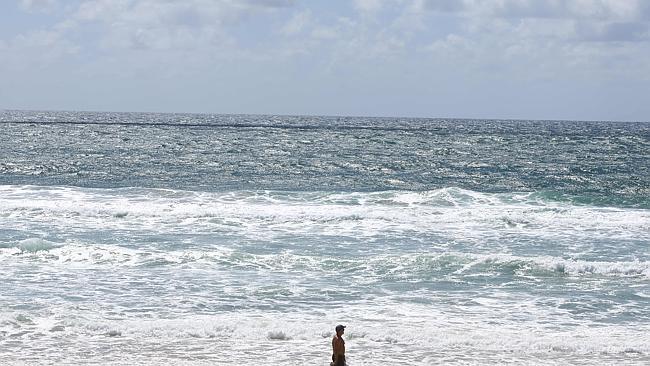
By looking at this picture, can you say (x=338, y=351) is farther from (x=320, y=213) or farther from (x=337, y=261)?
(x=320, y=213)

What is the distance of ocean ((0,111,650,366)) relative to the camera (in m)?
17.2

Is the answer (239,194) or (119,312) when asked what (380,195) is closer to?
(239,194)

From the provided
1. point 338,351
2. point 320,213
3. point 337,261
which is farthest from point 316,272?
point 320,213

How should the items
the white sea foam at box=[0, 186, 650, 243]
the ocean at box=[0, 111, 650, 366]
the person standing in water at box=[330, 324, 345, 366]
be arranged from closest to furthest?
1. the person standing in water at box=[330, 324, 345, 366]
2. the ocean at box=[0, 111, 650, 366]
3. the white sea foam at box=[0, 186, 650, 243]

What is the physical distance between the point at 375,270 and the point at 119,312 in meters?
8.05

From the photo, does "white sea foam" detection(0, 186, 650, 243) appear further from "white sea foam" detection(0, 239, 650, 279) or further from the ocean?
"white sea foam" detection(0, 239, 650, 279)

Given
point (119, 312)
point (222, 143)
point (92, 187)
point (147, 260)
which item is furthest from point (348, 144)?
point (119, 312)

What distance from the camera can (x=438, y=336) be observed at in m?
17.7

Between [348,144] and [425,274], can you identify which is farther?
[348,144]

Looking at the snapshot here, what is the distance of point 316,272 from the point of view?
23.8 meters

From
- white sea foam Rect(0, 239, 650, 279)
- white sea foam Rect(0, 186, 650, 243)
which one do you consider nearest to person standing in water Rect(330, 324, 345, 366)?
white sea foam Rect(0, 239, 650, 279)

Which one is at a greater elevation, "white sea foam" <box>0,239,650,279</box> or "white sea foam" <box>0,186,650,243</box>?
"white sea foam" <box>0,186,650,243</box>

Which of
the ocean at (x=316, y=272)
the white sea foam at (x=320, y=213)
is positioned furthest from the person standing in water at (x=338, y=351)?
the white sea foam at (x=320, y=213)

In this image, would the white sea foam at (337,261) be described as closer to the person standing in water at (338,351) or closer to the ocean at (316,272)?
the ocean at (316,272)
